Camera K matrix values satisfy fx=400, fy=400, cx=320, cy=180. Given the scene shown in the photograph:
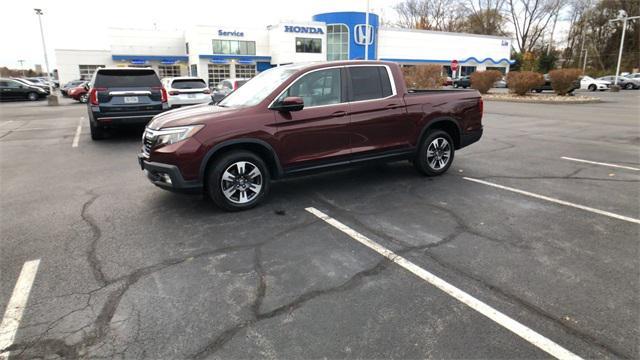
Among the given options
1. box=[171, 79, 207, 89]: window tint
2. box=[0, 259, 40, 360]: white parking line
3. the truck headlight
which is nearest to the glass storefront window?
box=[171, 79, 207, 89]: window tint

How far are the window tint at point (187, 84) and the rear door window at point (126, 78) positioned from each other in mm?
3886

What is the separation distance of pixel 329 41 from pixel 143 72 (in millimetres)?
44680

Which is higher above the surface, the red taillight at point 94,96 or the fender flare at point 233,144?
the red taillight at point 94,96

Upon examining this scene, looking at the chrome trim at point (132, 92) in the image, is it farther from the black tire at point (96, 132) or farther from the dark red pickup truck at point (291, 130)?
the dark red pickup truck at point (291, 130)

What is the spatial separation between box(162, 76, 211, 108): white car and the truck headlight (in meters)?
9.63

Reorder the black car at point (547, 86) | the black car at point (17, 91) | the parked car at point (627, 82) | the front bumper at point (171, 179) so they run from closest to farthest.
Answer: the front bumper at point (171, 179) < the black car at point (547, 86) < the black car at point (17, 91) < the parked car at point (627, 82)

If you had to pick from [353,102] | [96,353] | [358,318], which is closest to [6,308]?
[96,353]

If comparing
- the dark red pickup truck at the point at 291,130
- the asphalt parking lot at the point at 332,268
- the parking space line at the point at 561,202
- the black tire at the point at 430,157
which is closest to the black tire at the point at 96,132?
the asphalt parking lot at the point at 332,268

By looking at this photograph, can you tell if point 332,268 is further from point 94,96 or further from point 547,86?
point 547,86

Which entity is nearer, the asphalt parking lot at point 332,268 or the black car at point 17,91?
the asphalt parking lot at point 332,268

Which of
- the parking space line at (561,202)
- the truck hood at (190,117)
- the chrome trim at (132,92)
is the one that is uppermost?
the chrome trim at (132,92)

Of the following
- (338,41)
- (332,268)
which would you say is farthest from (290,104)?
(338,41)

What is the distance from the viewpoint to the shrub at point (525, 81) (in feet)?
84.3

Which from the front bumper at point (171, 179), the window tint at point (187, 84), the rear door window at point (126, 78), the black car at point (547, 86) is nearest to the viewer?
the front bumper at point (171, 179)
